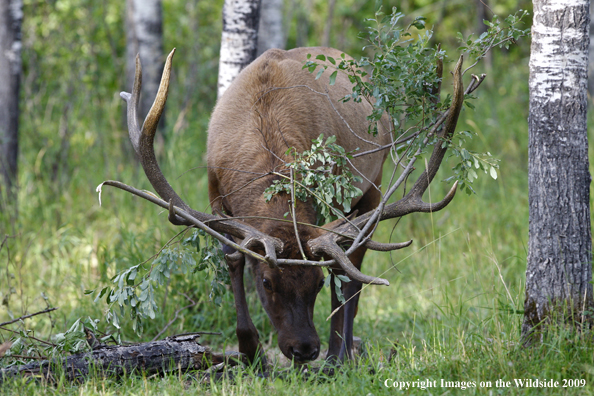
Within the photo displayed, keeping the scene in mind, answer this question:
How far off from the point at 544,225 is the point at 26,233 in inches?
207

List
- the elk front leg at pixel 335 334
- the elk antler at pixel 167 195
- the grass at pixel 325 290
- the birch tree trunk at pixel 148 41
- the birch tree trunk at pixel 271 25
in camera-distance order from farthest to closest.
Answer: the birch tree trunk at pixel 148 41 < the birch tree trunk at pixel 271 25 < the elk front leg at pixel 335 334 < the elk antler at pixel 167 195 < the grass at pixel 325 290

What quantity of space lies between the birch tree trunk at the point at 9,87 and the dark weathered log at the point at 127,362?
152 inches

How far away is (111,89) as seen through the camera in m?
11.9

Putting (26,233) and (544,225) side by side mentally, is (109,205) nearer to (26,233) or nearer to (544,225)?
(26,233)

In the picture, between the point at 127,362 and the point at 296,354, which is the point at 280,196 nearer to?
the point at 296,354

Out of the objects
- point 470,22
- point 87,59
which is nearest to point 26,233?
point 87,59

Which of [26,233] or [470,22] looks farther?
[470,22]

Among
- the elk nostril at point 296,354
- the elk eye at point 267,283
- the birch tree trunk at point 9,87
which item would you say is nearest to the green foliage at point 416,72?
the elk eye at point 267,283

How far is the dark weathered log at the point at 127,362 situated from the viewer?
3.31 metres

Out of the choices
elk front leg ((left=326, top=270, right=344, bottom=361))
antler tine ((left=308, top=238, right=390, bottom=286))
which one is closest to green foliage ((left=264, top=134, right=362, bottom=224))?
antler tine ((left=308, top=238, right=390, bottom=286))

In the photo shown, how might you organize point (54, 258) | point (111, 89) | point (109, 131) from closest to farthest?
point (54, 258) → point (109, 131) → point (111, 89)

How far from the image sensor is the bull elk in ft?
11.6

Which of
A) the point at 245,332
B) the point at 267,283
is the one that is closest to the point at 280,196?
the point at 267,283

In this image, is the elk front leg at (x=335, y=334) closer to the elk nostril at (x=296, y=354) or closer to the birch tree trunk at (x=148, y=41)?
the elk nostril at (x=296, y=354)
